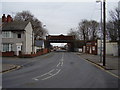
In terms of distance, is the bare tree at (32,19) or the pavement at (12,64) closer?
the pavement at (12,64)

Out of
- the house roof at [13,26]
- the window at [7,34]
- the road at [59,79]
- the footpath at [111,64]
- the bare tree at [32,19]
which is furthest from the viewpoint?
the bare tree at [32,19]

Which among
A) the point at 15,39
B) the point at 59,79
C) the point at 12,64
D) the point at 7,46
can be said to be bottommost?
the point at 12,64

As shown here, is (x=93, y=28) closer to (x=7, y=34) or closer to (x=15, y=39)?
(x=15, y=39)

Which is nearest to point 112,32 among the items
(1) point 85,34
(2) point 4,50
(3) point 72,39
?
(2) point 4,50

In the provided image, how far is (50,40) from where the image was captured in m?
116

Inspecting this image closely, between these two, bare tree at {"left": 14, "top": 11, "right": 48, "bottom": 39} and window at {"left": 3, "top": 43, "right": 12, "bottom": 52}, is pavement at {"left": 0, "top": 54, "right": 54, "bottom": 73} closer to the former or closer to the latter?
window at {"left": 3, "top": 43, "right": 12, "bottom": 52}

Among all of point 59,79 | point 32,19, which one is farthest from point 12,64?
point 32,19

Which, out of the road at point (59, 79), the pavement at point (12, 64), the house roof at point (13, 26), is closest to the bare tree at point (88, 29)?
the house roof at point (13, 26)

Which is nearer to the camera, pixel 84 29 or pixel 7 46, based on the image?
pixel 7 46

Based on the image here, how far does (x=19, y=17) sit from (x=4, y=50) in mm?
33316

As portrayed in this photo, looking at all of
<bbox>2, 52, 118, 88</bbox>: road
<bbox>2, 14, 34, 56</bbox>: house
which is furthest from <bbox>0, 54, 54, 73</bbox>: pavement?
<bbox>2, 14, 34, 56</bbox>: house

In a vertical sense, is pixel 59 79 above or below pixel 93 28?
below

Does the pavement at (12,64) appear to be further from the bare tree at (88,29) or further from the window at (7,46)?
the bare tree at (88,29)

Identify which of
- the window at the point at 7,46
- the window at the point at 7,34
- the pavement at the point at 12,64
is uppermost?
the window at the point at 7,34
